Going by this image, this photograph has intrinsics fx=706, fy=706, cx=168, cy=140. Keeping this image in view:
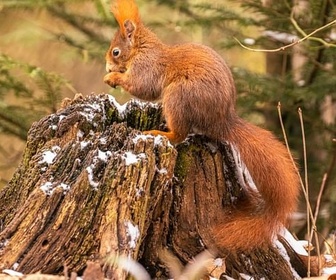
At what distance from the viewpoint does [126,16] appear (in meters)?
3.22

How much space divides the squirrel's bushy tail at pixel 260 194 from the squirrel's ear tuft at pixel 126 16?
0.78m

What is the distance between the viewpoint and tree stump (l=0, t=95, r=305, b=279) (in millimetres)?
2094

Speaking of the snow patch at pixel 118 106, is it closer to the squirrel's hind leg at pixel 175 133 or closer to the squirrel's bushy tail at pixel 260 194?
the squirrel's hind leg at pixel 175 133

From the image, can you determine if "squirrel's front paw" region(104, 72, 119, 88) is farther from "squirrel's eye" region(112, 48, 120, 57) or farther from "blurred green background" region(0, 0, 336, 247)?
"blurred green background" region(0, 0, 336, 247)

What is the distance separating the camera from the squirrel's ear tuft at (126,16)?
3189mm

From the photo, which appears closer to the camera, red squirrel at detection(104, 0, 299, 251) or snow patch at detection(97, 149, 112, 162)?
snow patch at detection(97, 149, 112, 162)

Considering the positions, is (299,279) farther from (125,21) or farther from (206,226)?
(125,21)

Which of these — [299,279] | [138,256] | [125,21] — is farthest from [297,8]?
[138,256]

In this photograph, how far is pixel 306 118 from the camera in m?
3.99

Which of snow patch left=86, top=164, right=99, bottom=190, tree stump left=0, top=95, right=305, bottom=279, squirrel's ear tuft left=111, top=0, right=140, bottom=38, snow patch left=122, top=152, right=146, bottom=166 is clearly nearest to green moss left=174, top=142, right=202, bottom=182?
tree stump left=0, top=95, right=305, bottom=279

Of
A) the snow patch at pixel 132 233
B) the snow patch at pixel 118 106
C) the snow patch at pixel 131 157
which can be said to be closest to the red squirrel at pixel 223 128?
the snow patch at pixel 118 106

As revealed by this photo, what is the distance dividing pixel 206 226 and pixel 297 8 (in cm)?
201

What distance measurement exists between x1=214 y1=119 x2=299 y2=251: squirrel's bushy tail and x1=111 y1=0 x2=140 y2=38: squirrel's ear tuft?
78cm

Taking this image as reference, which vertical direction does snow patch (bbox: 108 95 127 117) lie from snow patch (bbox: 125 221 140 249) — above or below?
above
